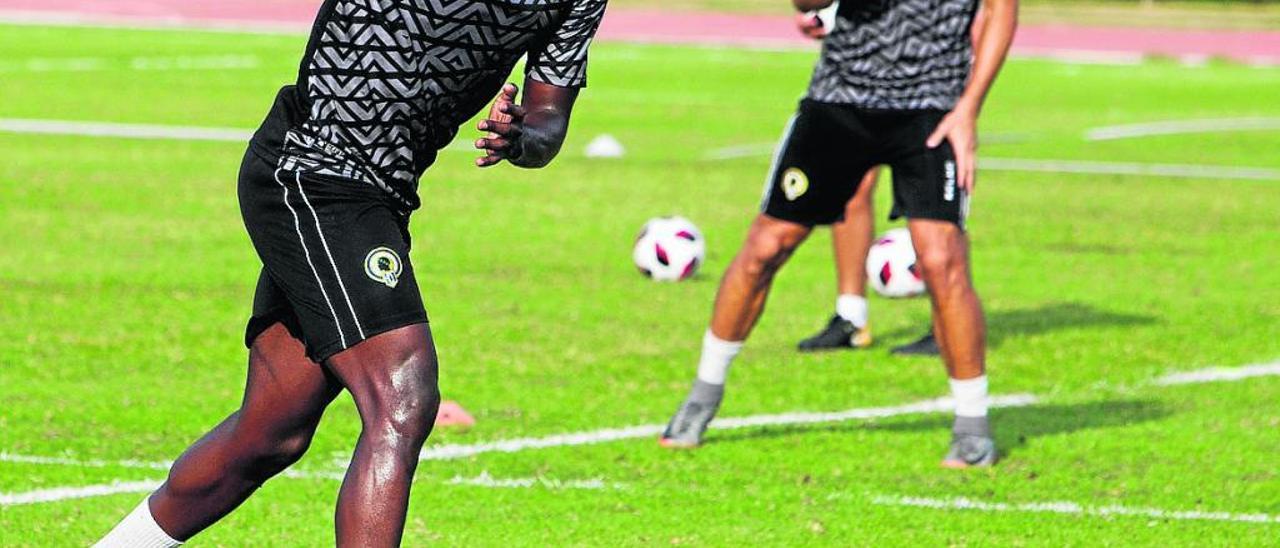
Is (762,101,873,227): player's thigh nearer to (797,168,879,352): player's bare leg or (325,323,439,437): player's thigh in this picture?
(797,168,879,352): player's bare leg

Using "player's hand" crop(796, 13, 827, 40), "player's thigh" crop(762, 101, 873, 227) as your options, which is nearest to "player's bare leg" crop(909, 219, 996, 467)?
"player's thigh" crop(762, 101, 873, 227)

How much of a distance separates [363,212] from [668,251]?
23.3ft

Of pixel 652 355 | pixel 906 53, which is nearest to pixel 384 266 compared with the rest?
pixel 906 53

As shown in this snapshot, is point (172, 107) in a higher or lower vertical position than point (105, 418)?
lower

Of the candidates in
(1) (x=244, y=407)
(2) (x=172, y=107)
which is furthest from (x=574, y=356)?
(2) (x=172, y=107)

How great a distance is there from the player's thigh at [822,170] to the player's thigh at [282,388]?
3.10 m

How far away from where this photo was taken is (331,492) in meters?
6.83

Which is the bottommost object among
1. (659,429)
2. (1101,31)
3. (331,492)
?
(1101,31)

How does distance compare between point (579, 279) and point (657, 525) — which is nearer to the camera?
point (657, 525)

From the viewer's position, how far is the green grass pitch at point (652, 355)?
6.71m

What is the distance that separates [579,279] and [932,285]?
4.56 meters

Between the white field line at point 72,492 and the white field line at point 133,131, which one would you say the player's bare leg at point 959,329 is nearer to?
the white field line at point 72,492

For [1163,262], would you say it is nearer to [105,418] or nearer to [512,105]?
[105,418]

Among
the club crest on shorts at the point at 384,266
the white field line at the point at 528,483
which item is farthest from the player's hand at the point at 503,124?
the white field line at the point at 528,483
